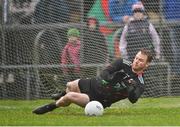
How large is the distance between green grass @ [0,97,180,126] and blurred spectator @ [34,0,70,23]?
179cm

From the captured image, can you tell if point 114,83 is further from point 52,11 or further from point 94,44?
point 52,11

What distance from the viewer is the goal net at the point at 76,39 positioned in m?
→ 15.2

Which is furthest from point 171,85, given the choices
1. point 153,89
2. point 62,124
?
point 62,124

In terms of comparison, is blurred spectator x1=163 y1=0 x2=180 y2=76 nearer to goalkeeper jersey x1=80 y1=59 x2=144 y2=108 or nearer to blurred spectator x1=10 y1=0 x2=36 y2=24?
blurred spectator x1=10 y1=0 x2=36 y2=24

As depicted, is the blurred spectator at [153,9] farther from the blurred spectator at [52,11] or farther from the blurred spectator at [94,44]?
the blurred spectator at [52,11]

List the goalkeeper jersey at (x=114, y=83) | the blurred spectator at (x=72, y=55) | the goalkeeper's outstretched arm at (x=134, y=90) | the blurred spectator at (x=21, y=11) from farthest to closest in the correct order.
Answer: the blurred spectator at (x=21, y=11)
the blurred spectator at (x=72, y=55)
the goalkeeper jersey at (x=114, y=83)
the goalkeeper's outstretched arm at (x=134, y=90)

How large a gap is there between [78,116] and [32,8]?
443cm

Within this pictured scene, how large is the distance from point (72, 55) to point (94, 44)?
0.56 meters

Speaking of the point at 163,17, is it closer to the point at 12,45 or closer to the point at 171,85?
the point at 171,85

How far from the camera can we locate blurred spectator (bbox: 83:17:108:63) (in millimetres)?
15180

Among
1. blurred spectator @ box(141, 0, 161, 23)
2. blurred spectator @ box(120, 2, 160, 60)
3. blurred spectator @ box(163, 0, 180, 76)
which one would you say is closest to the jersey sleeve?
blurred spectator @ box(120, 2, 160, 60)

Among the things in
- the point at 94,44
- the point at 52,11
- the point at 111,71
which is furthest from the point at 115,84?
the point at 52,11

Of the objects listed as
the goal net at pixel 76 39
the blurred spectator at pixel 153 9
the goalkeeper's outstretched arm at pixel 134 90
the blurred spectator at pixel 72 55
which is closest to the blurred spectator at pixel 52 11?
the goal net at pixel 76 39

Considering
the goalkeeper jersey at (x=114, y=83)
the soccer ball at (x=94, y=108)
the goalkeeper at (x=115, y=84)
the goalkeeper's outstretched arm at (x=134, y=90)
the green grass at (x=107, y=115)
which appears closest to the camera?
the green grass at (x=107, y=115)
